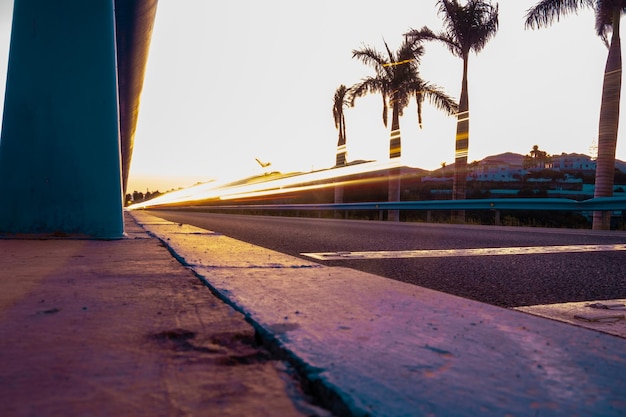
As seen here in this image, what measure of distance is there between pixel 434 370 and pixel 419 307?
0.82m

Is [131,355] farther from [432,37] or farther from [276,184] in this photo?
[276,184]

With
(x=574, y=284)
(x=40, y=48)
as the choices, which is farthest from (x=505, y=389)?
(x=40, y=48)

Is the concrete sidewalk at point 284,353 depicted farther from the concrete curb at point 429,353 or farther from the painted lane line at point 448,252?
the painted lane line at point 448,252

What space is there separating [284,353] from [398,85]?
27584mm

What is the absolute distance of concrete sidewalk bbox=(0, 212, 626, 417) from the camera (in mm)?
1213

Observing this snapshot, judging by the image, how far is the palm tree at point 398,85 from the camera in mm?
27031

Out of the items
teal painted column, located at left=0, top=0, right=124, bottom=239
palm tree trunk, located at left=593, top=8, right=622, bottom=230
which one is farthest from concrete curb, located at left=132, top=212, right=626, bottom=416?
palm tree trunk, located at left=593, top=8, right=622, bottom=230

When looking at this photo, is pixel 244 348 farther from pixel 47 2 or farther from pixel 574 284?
pixel 47 2

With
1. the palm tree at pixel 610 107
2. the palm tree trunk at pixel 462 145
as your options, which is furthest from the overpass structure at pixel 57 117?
the palm tree trunk at pixel 462 145

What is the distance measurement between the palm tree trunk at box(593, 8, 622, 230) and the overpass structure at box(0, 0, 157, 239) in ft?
53.6

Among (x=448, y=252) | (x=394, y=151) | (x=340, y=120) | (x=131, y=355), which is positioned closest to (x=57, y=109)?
(x=131, y=355)

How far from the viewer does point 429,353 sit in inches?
61.4

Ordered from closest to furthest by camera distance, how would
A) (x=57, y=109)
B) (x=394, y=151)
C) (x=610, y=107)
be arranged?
1. (x=57, y=109)
2. (x=610, y=107)
3. (x=394, y=151)

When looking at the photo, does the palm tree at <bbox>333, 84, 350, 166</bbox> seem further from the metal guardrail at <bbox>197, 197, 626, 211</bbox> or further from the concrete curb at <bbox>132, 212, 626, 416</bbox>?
the concrete curb at <bbox>132, 212, 626, 416</bbox>
